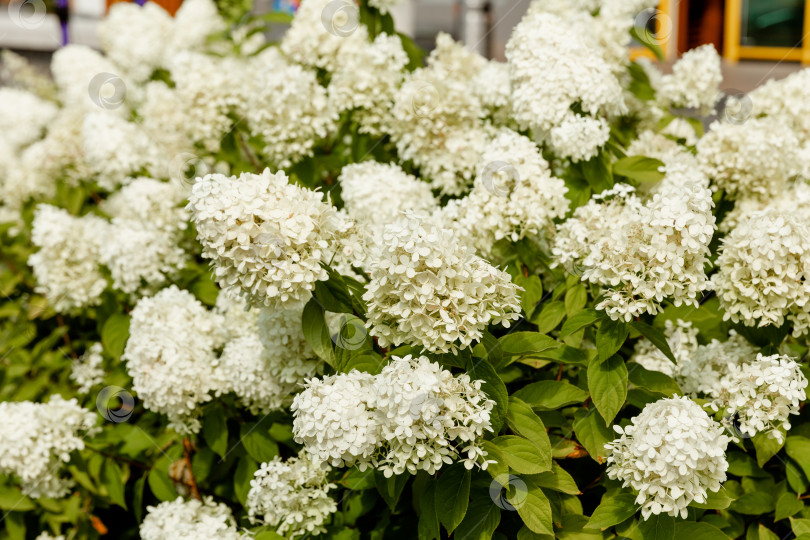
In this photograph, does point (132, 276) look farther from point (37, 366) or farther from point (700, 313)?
point (700, 313)

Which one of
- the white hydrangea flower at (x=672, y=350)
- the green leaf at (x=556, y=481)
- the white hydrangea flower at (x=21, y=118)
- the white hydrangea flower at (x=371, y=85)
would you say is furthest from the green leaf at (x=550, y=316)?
the white hydrangea flower at (x=21, y=118)

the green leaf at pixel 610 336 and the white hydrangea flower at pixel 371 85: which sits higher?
the white hydrangea flower at pixel 371 85

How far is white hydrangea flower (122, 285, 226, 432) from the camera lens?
7.55 ft

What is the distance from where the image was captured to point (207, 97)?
10.2 ft

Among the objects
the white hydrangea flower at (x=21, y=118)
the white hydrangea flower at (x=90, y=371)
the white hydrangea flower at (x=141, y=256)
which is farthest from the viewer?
the white hydrangea flower at (x=21, y=118)

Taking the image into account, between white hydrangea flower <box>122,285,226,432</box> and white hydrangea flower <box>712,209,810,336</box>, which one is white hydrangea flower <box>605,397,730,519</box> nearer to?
white hydrangea flower <box>712,209,810,336</box>

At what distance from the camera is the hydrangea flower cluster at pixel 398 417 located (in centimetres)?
157

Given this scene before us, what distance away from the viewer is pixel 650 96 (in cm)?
Answer: 310

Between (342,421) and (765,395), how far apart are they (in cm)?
109

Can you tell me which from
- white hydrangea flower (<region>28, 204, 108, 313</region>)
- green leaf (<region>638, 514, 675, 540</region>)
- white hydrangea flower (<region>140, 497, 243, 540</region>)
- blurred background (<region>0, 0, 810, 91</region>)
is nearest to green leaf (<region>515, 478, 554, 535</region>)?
green leaf (<region>638, 514, 675, 540</region>)

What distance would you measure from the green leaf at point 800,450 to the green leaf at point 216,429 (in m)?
1.73

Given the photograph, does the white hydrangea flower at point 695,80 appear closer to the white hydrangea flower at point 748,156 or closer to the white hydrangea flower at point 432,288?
the white hydrangea flower at point 748,156

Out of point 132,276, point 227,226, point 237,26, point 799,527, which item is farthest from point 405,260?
point 237,26

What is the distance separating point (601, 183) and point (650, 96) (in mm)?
921
